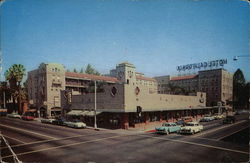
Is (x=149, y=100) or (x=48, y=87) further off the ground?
(x=48, y=87)

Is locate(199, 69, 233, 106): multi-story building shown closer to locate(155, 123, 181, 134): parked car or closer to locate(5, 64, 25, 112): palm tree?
locate(155, 123, 181, 134): parked car

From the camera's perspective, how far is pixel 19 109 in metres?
58.8

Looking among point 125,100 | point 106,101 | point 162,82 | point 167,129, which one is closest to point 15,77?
point 106,101

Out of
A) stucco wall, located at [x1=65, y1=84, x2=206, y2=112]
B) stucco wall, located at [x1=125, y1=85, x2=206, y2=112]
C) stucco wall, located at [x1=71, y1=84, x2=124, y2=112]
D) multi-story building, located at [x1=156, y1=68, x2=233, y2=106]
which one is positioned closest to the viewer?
stucco wall, located at [x1=65, y1=84, x2=206, y2=112]

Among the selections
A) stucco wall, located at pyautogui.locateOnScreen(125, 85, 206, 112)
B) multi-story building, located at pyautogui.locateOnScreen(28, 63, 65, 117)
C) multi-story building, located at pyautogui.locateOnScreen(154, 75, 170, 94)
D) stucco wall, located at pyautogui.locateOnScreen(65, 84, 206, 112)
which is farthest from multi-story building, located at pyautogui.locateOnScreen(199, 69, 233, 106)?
multi-story building, located at pyautogui.locateOnScreen(28, 63, 65, 117)

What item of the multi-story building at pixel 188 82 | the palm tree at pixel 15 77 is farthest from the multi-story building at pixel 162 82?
the palm tree at pixel 15 77

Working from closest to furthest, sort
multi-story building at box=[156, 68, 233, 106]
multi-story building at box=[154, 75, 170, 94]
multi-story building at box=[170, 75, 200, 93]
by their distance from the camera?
1. multi-story building at box=[156, 68, 233, 106]
2. multi-story building at box=[170, 75, 200, 93]
3. multi-story building at box=[154, 75, 170, 94]

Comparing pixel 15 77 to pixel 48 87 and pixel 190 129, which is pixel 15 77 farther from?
pixel 190 129

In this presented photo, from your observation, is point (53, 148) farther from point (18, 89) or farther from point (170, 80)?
point (170, 80)

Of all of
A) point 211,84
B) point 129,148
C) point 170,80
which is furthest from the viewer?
point 170,80

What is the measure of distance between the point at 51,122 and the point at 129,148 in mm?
27500

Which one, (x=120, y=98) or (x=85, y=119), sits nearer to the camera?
(x=120, y=98)

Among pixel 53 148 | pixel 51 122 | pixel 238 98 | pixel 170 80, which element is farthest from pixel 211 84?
pixel 53 148

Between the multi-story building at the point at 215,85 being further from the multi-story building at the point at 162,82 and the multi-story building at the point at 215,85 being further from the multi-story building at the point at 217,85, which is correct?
the multi-story building at the point at 162,82
